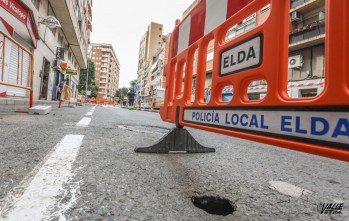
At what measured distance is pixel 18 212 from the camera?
858 millimetres

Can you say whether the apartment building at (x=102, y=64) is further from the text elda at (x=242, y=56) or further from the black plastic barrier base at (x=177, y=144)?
the text elda at (x=242, y=56)

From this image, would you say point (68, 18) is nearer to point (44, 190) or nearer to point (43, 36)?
point (43, 36)

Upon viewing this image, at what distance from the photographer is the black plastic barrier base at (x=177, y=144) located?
2229mm

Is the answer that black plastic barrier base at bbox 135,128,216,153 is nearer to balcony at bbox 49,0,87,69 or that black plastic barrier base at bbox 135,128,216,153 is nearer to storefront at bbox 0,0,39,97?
storefront at bbox 0,0,39,97

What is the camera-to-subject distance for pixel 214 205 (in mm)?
1130

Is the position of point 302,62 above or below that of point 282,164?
above

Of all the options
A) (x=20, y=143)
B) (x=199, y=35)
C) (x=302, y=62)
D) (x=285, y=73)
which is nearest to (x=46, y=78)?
(x=20, y=143)

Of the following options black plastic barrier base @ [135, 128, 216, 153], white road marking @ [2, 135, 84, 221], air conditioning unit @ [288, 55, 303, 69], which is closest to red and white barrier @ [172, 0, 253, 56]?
black plastic barrier base @ [135, 128, 216, 153]

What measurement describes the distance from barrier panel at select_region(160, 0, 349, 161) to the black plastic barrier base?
0.40 m

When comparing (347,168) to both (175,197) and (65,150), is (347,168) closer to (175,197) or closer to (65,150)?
(175,197)

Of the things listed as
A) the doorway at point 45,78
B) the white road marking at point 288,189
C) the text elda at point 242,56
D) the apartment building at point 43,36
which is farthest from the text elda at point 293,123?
the doorway at point 45,78

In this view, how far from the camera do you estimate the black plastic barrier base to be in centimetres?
223

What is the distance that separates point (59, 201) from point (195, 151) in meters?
1.56

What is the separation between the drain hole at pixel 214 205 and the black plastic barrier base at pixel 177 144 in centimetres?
109
